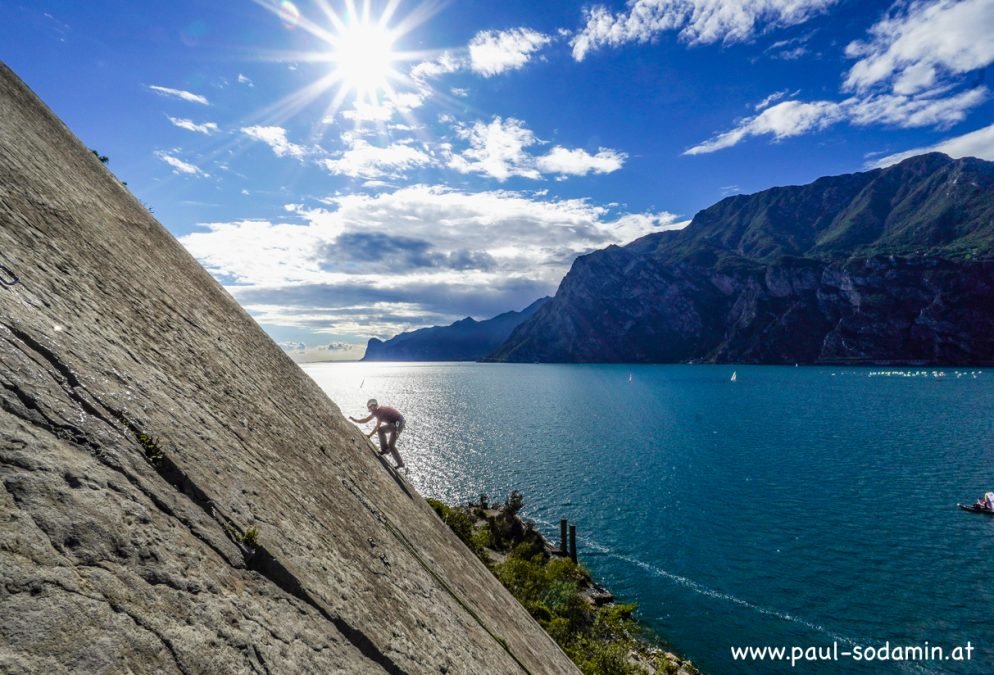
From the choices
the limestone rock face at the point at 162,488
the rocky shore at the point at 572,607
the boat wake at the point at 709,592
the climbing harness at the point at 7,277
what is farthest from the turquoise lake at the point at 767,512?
the climbing harness at the point at 7,277

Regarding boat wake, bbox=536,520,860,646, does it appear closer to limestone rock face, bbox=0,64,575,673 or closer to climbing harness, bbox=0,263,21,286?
limestone rock face, bbox=0,64,575,673

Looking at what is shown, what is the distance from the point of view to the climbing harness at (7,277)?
3330 mm

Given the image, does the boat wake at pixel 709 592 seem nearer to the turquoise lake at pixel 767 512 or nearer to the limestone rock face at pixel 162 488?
the turquoise lake at pixel 767 512

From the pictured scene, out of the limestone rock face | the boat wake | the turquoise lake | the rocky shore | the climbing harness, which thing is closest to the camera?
the limestone rock face

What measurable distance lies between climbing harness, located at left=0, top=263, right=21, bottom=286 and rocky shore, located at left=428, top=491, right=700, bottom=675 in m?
16.6

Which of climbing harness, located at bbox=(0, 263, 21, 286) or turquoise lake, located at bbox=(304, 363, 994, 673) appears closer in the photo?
climbing harness, located at bbox=(0, 263, 21, 286)

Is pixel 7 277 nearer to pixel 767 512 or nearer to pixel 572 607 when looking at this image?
pixel 572 607

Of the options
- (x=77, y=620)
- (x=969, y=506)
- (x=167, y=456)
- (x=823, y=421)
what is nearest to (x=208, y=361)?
(x=167, y=456)

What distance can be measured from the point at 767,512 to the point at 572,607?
2315 centimetres

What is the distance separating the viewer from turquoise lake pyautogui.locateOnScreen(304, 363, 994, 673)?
22906mm

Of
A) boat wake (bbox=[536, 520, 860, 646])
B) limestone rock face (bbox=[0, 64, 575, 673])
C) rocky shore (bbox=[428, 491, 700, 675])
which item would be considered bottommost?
boat wake (bbox=[536, 520, 860, 646])

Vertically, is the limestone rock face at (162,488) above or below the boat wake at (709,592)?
above

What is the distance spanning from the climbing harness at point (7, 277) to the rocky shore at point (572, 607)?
1661cm

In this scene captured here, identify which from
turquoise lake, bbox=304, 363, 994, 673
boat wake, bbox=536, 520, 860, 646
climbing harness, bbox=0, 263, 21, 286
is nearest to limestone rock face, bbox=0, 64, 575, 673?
climbing harness, bbox=0, 263, 21, 286
